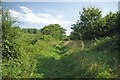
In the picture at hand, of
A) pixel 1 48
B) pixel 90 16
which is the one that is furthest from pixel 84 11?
pixel 1 48

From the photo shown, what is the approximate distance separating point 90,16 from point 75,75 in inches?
911

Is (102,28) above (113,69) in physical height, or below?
above

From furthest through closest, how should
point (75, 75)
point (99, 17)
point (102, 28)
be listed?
point (99, 17) → point (102, 28) → point (75, 75)

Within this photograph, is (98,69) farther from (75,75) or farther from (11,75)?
(11,75)

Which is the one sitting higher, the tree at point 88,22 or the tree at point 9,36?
the tree at point 88,22

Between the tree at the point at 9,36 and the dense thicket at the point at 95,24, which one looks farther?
the dense thicket at the point at 95,24

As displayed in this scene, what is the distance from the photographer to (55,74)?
38.1 feet

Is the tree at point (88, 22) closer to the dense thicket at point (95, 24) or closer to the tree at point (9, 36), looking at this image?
the dense thicket at point (95, 24)

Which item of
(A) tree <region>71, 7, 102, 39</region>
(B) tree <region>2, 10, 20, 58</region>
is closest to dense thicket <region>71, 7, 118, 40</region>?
(A) tree <region>71, 7, 102, 39</region>

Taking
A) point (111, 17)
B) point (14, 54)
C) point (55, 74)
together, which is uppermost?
point (111, 17)

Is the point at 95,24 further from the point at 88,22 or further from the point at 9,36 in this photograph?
the point at 9,36

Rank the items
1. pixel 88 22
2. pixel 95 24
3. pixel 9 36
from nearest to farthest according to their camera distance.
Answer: pixel 9 36, pixel 95 24, pixel 88 22

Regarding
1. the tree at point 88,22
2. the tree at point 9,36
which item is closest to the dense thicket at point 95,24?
the tree at point 88,22

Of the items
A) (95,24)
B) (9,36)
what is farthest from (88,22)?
(9,36)
